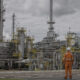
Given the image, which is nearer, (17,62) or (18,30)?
(17,62)

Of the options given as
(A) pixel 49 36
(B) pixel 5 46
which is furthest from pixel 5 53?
(A) pixel 49 36

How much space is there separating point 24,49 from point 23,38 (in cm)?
199

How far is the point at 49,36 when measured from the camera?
40625mm

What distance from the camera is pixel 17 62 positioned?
22.3 meters

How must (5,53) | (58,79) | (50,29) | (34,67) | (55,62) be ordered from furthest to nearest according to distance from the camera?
1. (50,29)
2. (5,53)
3. (55,62)
4. (34,67)
5. (58,79)

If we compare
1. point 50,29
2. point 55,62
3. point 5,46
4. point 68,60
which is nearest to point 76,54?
point 55,62

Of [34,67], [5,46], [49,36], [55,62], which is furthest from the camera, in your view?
[49,36]

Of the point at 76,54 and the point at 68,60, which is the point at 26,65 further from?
the point at 68,60

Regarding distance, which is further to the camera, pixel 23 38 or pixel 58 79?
pixel 23 38

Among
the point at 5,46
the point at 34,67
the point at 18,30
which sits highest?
the point at 18,30

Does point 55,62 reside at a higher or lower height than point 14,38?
lower

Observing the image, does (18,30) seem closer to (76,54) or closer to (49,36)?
(76,54)

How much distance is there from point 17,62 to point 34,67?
70.5 inches

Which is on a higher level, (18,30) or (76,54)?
(18,30)
